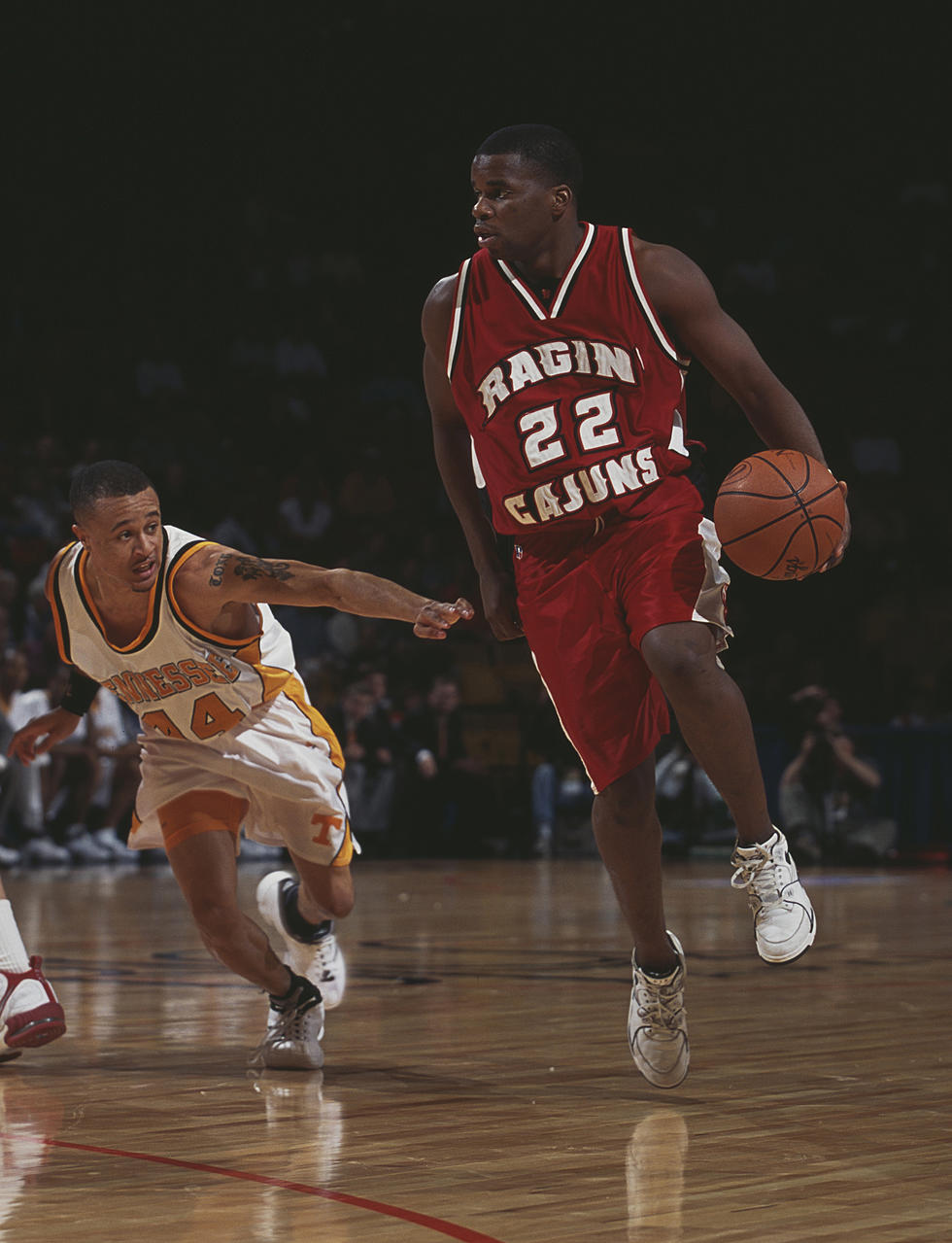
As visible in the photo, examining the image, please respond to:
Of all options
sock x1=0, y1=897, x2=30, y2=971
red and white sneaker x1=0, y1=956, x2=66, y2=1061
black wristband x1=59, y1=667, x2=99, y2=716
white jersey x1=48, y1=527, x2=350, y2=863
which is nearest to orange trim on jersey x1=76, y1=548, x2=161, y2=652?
white jersey x1=48, y1=527, x2=350, y2=863

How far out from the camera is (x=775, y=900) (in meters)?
3.59

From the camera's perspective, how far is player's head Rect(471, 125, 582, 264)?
3.77 m

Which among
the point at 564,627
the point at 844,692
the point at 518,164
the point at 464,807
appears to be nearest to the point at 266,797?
the point at 564,627

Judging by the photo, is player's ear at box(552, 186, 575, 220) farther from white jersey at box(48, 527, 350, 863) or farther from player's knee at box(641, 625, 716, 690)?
white jersey at box(48, 527, 350, 863)

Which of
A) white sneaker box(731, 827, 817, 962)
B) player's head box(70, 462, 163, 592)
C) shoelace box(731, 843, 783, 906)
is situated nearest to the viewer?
white sneaker box(731, 827, 817, 962)

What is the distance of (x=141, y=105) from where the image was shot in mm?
14789

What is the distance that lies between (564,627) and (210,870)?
1.15m

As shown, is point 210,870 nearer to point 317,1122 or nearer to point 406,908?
point 317,1122

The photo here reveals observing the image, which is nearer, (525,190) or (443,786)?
(525,190)

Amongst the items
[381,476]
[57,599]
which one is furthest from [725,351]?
[381,476]

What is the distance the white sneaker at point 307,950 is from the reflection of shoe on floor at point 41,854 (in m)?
7.12

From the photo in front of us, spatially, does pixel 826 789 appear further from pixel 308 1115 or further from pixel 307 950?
pixel 308 1115

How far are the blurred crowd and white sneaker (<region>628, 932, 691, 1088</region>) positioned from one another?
8.00 meters

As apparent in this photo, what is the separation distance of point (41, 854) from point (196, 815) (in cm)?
767
